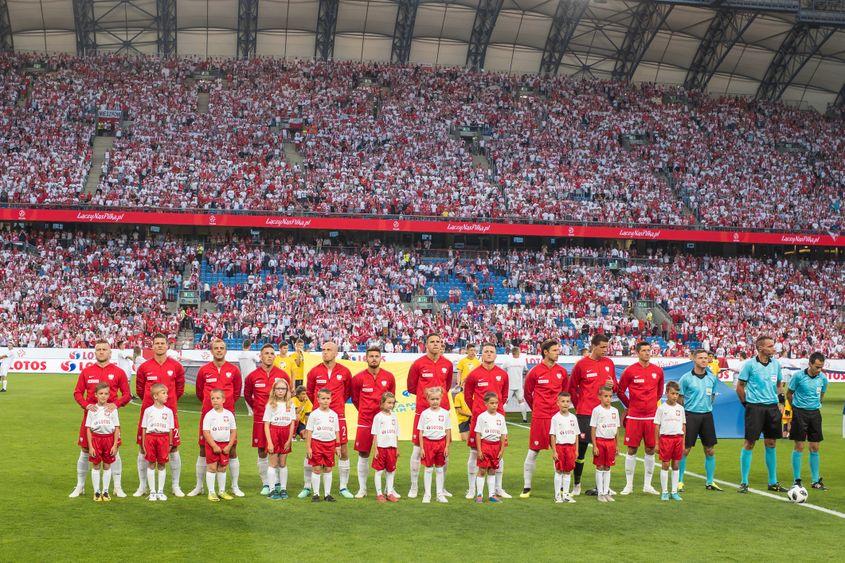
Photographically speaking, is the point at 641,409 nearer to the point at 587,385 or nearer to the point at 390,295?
the point at 587,385

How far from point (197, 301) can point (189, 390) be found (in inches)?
611

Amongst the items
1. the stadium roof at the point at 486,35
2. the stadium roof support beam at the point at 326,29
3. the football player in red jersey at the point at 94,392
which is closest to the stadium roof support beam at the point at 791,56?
the stadium roof at the point at 486,35

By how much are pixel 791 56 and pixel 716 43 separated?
548 cm

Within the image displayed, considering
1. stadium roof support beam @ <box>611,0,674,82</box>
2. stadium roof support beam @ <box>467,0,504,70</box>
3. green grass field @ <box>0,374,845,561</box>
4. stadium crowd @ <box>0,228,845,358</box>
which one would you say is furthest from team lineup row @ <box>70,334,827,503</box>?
stadium roof support beam @ <box>467,0,504,70</box>

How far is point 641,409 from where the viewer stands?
13828mm

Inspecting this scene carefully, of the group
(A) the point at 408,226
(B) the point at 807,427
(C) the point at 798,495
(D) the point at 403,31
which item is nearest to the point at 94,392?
(C) the point at 798,495

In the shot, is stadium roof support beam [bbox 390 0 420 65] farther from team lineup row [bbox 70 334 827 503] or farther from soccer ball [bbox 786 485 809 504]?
soccer ball [bbox 786 485 809 504]

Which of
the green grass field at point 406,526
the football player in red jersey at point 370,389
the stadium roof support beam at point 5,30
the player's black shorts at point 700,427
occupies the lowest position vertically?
the green grass field at point 406,526

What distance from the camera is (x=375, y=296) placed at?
4556cm

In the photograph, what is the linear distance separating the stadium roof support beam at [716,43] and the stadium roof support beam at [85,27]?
123 ft

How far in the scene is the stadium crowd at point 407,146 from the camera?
49.7m

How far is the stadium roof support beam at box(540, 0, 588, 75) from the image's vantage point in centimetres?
5766

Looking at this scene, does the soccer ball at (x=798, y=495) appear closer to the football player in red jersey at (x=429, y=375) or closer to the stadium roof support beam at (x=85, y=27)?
the football player in red jersey at (x=429, y=375)

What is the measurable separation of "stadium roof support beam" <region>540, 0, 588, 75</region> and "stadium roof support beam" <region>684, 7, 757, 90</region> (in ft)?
27.7
